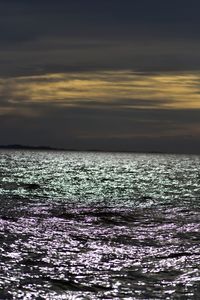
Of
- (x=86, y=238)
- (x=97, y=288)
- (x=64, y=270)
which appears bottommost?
(x=97, y=288)

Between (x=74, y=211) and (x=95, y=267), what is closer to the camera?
(x=95, y=267)

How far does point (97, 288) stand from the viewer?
20.7 metres

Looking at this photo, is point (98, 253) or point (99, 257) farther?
point (98, 253)

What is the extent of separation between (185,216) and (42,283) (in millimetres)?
25849

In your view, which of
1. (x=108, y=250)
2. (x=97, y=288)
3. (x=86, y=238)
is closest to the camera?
(x=97, y=288)

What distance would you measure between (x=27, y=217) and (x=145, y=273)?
21142 mm

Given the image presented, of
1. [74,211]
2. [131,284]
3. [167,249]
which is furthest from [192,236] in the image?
[74,211]

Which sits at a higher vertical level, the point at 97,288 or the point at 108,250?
the point at 108,250

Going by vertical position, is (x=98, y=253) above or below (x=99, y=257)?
above

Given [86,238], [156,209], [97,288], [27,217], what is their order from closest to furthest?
[97,288] < [86,238] < [27,217] < [156,209]

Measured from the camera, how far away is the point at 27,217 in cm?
4288

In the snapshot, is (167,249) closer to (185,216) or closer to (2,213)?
(185,216)

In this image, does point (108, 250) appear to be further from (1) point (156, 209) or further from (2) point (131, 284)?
(1) point (156, 209)

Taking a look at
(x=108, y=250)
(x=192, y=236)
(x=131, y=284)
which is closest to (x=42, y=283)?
(x=131, y=284)
